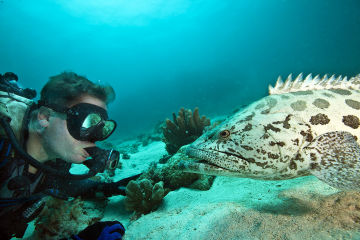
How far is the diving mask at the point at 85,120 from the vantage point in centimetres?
271

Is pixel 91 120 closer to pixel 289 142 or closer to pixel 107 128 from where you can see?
pixel 107 128

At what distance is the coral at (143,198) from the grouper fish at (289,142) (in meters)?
1.47

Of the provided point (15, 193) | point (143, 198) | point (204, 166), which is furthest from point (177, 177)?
point (15, 193)

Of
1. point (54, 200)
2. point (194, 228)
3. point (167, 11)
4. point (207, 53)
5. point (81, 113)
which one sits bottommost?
point (194, 228)

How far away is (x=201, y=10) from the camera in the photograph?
8981 cm

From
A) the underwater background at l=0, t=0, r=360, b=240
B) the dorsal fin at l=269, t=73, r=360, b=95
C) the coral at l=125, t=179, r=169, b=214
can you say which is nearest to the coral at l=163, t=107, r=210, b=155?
the underwater background at l=0, t=0, r=360, b=240

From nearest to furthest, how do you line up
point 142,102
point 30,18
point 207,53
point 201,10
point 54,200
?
point 54,200 < point 30,18 < point 201,10 < point 142,102 < point 207,53

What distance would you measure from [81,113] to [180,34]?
130787 mm

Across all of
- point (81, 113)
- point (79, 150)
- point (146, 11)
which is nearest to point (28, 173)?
point (79, 150)

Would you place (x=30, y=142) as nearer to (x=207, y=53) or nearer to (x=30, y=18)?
(x=30, y=18)

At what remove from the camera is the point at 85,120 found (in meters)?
2.79

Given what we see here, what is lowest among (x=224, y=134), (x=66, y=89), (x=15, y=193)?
(x=15, y=193)

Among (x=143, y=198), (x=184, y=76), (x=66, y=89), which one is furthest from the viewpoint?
(x=184, y=76)

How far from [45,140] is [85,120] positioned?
665 millimetres
